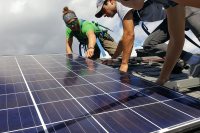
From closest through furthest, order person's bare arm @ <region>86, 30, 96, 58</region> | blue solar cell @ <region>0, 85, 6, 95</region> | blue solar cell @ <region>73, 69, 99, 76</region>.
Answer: blue solar cell @ <region>0, 85, 6, 95</region> → blue solar cell @ <region>73, 69, 99, 76</region> → person's bare arm @ <region>86, 30, 96, 58</region>

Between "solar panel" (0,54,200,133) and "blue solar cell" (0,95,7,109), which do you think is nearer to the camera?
"solar panel" (0,54,200,133)

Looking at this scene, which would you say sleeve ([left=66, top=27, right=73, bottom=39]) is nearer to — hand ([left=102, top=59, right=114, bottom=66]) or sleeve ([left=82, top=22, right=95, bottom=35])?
sleeve ([left=82, top=22, right=95, bottom=35])

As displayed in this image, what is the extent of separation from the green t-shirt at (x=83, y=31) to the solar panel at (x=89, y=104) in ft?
13.0

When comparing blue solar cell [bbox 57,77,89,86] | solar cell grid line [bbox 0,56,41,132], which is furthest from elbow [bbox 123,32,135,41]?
solar cell grid line [bbox 0,56,41,132]

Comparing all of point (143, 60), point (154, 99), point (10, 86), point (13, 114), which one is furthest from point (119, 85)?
point (143, 60)

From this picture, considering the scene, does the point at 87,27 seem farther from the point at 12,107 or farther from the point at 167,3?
the point at 12,107

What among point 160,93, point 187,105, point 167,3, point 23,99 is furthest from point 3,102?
point 167,3

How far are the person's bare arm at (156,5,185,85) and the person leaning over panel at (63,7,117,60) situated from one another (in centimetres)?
323

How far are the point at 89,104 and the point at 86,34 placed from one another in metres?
5.67

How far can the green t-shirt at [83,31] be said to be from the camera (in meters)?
9.37

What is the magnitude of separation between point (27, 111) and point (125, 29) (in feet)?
12.0

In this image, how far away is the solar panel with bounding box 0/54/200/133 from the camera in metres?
3.20

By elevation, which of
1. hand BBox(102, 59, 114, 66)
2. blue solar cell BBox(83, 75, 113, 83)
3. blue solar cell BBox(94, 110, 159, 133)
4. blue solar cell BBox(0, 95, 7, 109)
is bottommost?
hand BBox(102, 59, 114, 66)

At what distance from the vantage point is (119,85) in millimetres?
4715
